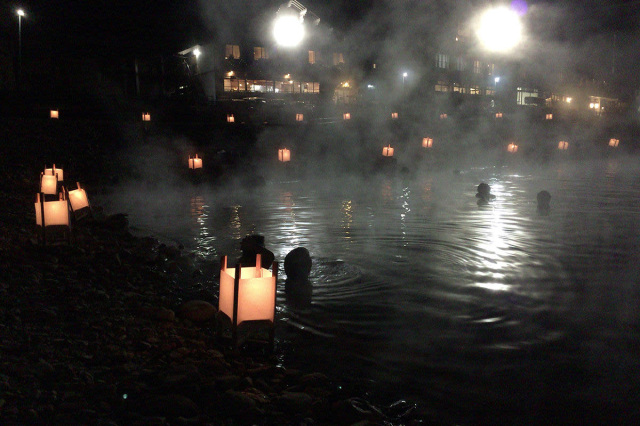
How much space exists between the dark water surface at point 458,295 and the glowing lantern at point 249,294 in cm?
58

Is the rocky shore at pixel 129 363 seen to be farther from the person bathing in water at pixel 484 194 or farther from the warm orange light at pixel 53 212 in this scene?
the person bathing in water at pixel 484 194

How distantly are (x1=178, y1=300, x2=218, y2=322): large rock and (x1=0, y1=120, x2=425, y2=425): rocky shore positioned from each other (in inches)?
0.4

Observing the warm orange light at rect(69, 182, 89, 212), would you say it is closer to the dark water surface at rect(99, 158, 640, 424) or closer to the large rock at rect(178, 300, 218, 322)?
the dark water surface at rect(99, 158, 640, 424)

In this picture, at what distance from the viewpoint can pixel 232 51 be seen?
32.4m

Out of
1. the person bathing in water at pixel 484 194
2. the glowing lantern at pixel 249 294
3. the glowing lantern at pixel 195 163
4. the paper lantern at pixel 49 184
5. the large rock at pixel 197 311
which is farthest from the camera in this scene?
the glowing lantern at pixel 195 163

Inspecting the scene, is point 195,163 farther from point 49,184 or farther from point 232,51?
point 232,51

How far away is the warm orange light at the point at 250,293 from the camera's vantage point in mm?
3875

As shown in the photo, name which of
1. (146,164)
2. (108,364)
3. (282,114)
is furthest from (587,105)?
(108,364)

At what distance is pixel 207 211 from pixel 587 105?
149 ft

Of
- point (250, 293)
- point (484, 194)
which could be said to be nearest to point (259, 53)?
point (484, 194)

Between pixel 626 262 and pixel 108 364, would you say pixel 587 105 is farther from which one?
pixel 108 364

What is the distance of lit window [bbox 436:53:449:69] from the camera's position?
3962 cm

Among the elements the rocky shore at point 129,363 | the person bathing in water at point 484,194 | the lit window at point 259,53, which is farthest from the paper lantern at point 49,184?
the lit window at point 259,53

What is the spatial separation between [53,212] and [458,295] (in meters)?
5.08
